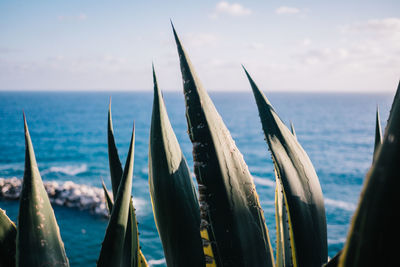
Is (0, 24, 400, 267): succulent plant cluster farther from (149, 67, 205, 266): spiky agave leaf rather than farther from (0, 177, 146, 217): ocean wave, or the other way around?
(0, 177, 146, 217): ocean wave

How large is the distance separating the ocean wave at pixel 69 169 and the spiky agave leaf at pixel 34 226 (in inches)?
1148

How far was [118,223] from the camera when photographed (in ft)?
2.78

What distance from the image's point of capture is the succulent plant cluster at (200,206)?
29.7 inches

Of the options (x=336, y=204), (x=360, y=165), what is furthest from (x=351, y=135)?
(x=336, y=204)

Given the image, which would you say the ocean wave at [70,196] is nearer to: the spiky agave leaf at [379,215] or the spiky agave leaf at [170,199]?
the spiky agave leaf at [170,199]

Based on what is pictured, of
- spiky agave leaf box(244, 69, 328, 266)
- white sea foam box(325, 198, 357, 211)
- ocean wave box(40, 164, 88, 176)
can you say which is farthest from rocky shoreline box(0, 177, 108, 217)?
spiky agave leaf box(244, 69, 328, 266)

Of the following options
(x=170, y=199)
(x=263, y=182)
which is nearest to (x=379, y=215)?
(x=170, y=199)

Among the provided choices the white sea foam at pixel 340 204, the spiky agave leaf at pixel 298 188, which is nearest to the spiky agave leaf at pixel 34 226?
the spiky agave leaf at pixel 298 188

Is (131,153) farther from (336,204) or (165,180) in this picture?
(336,204)

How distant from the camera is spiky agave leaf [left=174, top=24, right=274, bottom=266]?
0.75 m

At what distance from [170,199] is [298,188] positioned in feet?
1.14

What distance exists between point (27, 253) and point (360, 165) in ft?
128

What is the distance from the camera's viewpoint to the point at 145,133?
55594 millimetres

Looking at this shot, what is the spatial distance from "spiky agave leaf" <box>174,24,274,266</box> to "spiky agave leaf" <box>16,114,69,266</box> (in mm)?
468
